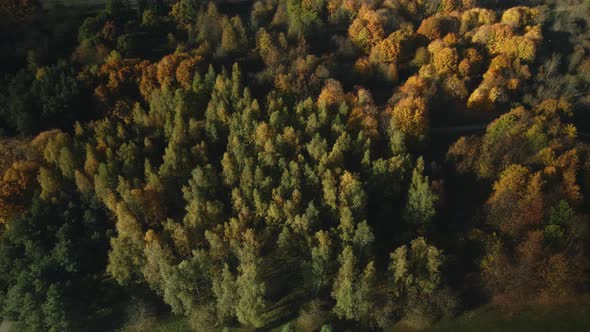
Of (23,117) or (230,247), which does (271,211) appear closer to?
(230,247)

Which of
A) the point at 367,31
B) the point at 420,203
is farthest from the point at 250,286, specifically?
the point at 367,31

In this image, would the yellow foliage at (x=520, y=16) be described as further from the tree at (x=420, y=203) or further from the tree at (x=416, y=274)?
the tree at (x=416, y=274)

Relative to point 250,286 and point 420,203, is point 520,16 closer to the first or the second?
point 420,203

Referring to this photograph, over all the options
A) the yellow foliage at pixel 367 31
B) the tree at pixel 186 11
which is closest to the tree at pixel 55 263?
the tree at pixel 186 11

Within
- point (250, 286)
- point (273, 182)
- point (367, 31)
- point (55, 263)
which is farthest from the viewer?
Result: point (367, 31)

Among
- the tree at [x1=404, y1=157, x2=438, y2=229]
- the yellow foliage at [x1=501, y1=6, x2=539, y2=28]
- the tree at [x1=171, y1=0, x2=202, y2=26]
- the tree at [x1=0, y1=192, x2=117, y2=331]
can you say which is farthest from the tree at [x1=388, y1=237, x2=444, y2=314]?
the yellow foliage at [x1=501, y1=6, x2=539, y2=28]

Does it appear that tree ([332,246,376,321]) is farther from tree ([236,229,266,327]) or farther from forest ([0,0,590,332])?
tree ([236,229,266,327])

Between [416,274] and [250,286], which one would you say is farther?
[416,274]

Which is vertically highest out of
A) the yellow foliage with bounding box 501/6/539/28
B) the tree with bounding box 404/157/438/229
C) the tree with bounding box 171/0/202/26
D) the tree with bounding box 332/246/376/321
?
the tree with bounding box 171/0/202/26
